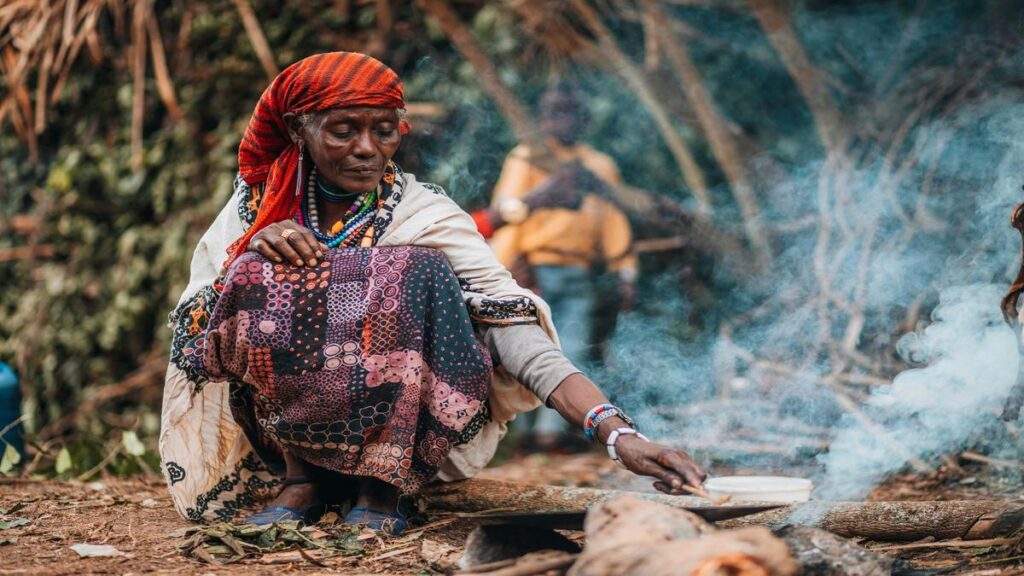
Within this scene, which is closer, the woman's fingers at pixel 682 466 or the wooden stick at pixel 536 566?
the wooden stick at pixel 536 566

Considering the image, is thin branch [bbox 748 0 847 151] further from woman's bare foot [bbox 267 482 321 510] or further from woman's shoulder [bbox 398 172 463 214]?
woman's bare foot [bbox 267 482 321 510]

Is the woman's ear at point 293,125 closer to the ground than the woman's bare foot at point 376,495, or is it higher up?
higher up

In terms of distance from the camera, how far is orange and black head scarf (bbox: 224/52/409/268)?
9.62 feet

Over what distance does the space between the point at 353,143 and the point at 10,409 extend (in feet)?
7.18

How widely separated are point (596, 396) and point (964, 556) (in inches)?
38.8

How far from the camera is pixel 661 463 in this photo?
2438mm

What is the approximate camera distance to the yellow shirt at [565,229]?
611 cm

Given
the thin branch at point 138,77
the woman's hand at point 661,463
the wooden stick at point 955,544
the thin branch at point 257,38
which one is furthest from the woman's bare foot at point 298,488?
the thin branch at point 138,77

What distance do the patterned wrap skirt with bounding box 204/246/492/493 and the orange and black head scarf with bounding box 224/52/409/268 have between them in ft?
0.76

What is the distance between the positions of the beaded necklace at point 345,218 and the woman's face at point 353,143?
0.06m


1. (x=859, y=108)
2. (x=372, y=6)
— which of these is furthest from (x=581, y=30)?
(x=859, y=108)

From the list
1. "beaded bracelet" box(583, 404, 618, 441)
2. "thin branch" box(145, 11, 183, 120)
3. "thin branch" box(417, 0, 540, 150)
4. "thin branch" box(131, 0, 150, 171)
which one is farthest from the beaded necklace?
"thin branch" box(131, 0, 150, 171)

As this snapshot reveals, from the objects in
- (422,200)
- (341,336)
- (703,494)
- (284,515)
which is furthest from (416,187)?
(703,494)

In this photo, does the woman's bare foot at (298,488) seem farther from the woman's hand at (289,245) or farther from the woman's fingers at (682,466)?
the woman's fingers at (682,466)
